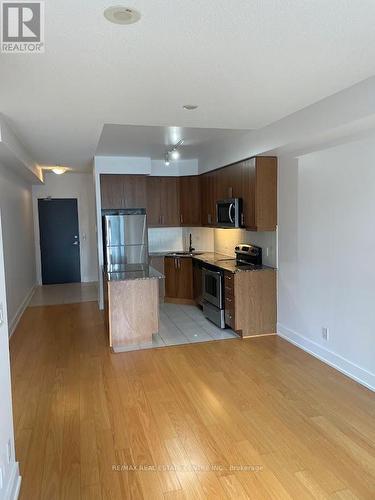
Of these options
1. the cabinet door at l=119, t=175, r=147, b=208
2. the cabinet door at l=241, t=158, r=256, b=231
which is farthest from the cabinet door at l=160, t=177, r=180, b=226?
the cabinet door at l=241, t=158, r=256, b=231

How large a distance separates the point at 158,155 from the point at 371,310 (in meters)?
4.15

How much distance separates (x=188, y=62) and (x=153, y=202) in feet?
15.3

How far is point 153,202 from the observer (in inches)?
267

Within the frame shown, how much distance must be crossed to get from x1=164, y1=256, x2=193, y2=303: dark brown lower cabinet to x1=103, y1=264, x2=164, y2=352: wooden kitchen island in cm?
177

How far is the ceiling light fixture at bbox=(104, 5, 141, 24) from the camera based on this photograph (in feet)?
5.16

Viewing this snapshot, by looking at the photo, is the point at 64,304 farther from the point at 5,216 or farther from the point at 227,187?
the point at 227,187

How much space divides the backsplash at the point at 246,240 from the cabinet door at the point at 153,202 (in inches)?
43.6

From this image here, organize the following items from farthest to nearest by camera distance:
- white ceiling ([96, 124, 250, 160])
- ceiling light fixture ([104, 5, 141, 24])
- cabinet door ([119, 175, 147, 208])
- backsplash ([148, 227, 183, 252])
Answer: backsplash ([148, 227, 183, 252]) < cabinet door ([119, 175, 147, 208]) < white ceiling ([96, 124, 250, 160]) < ceiling light fixture ([104, 5, 141, 24])

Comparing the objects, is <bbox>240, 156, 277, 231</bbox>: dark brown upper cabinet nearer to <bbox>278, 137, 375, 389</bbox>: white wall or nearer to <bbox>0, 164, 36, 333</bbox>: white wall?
<bbox>278, 137, 375, 389</bbox>: white wall

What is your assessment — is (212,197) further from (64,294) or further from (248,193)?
(64,294)

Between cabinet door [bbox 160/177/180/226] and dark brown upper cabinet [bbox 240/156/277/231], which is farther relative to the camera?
cabinet door [bbox 160/177/180/226]

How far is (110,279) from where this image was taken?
4.35 metres

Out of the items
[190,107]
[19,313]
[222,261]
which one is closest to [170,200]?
[222,261]

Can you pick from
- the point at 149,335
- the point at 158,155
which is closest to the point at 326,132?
the point at 149,335
